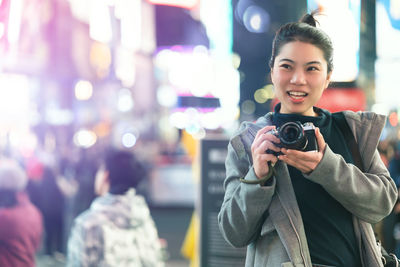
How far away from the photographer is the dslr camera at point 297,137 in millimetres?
1385

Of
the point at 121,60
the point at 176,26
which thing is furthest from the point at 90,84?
the point at 176,26

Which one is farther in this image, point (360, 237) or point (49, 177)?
point (49, 177)

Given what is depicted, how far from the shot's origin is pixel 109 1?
4.66 metres

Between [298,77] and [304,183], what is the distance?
34cm

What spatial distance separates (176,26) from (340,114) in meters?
8.95

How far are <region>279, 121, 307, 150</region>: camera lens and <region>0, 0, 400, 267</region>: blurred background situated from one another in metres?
0.55

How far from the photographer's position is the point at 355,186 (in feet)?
4.73

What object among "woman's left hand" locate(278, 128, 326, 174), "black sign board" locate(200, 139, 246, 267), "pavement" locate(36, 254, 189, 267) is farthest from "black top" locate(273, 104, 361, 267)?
"pavement" locate(36, 254, 189, 267)

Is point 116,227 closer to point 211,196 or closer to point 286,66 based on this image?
point 211,196

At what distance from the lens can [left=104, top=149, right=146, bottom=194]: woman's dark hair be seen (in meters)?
3.64

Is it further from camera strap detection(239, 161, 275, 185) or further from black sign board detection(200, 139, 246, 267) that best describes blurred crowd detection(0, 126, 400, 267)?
camera strap detection(239, 161, 275, 185)

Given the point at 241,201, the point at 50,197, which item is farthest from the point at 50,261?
the point at 241,201

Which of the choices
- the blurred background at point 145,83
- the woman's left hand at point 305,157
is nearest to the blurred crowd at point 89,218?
the blurred background at point 145,83

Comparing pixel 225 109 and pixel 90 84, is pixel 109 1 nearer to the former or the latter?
pixel 90 84
